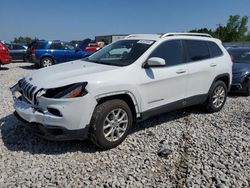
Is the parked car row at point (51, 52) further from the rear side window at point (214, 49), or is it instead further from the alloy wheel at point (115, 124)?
the alloy wheel at point (115, 124)

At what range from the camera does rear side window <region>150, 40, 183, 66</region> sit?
443 cm

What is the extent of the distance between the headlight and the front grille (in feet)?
0.92

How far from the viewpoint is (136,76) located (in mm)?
3967

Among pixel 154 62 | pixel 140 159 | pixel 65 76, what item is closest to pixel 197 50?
pixel 154 62

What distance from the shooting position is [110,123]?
3812 mm

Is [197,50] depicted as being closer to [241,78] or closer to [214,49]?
[214,49]

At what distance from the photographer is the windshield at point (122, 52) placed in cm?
425

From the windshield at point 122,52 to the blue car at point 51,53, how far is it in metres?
8.48

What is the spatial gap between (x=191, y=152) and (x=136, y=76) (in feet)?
4.76

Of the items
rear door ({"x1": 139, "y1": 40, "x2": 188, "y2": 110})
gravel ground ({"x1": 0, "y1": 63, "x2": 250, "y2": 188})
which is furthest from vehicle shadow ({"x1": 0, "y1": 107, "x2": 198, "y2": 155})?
rear door ({"x1": 139, "y1": 40, "x2": 188, "y2": 110})

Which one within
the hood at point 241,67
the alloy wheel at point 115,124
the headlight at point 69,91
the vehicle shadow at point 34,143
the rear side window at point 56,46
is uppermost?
Answer: the rear side window at point 56,46

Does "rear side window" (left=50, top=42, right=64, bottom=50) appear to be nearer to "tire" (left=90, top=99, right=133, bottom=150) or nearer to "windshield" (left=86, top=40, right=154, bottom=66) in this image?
"windshield" (left=86, top=40, right=154, bottom=66)

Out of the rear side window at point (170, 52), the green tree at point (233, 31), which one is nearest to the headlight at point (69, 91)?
the rear side window at point (170, 52)

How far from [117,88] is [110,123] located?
55cm
